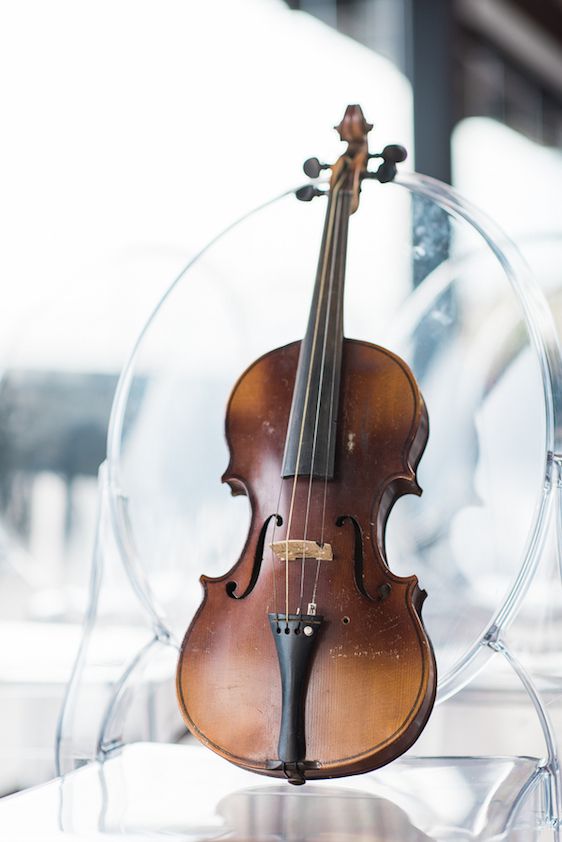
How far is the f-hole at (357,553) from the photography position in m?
0.78

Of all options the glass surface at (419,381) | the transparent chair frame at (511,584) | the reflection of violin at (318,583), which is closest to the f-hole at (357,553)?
the reflection of violin at (318,583)

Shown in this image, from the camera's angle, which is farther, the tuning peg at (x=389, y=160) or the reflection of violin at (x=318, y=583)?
the tuning peg at (x=389, y=160)

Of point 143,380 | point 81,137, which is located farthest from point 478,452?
point 81,137

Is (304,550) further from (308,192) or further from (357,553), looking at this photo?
(308,192)

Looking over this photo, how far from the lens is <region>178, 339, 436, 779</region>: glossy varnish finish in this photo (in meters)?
0.73

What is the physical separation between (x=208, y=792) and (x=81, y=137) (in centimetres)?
152

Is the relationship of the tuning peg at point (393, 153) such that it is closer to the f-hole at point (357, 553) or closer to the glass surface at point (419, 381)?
the glass surface at point (419, 381)

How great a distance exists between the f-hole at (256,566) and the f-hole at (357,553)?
55 millimetres

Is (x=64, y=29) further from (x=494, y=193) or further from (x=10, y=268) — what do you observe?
(x=494, y=193)

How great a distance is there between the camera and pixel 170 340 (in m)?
1.49

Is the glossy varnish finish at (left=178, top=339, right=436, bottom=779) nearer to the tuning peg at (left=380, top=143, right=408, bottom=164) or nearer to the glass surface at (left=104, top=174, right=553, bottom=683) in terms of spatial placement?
the tuning peg at (left=380, top=143, right=408, bottom=164)

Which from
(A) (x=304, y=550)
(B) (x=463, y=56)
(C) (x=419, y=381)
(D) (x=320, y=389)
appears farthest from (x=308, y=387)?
(B) (x=463, y=56)

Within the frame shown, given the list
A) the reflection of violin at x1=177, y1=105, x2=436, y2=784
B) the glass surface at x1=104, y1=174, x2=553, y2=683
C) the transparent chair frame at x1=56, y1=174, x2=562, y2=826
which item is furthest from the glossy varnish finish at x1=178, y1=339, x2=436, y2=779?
the glass surface at x1=104, y1=174, x2=553, y2=683

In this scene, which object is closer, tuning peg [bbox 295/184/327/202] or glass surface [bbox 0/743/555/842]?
glass surface [bbox 0/743/555/842]
